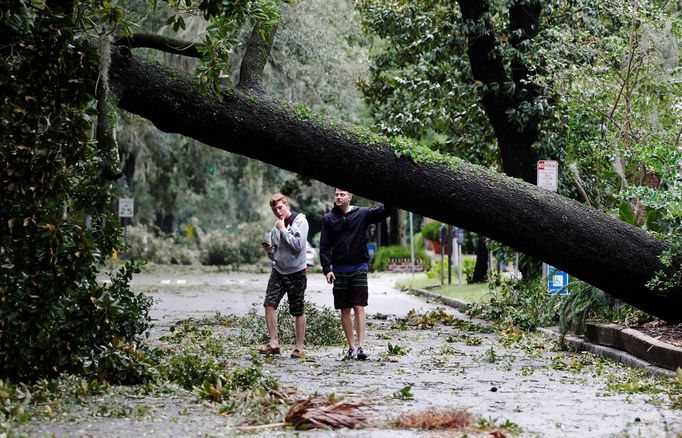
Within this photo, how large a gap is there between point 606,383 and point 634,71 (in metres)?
8.34

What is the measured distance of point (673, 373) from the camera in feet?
34.9

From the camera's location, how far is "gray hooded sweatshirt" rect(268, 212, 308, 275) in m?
13.3

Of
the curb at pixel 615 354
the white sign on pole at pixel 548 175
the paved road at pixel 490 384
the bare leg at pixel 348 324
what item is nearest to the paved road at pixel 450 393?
the paved road at pixel 490 384

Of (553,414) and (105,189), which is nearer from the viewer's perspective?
(553,414)

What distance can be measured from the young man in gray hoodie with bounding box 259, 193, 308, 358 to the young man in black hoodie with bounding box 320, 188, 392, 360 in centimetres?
34

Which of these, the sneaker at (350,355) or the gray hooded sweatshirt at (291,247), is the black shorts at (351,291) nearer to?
the sneaker at (350,355)

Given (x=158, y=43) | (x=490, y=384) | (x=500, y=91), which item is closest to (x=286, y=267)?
(x=158, y=43)

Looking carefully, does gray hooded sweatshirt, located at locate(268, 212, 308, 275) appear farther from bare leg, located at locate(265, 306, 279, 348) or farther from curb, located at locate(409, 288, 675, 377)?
curb, located at locate(409, 288, 675, 377)

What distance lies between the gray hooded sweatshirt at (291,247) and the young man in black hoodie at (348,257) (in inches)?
11.1

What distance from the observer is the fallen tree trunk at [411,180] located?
11.5 m

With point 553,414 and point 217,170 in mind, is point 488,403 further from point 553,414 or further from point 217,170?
point 217,170

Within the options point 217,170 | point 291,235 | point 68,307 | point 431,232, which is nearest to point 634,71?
point 291,235

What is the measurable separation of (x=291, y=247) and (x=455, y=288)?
16.1 meters

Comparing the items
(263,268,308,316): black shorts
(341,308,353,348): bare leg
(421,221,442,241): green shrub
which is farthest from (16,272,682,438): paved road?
(421,221,442,241): green shrub
